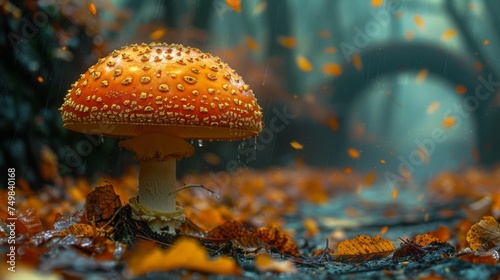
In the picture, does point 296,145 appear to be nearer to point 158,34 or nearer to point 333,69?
point 333,69

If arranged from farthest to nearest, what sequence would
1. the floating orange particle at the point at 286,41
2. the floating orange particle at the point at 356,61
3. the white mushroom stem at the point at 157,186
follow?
the floating orange particle at the point at 356,61
the floating orange particle at the point at 286,41
the white mushroom stem at the point at 157,186

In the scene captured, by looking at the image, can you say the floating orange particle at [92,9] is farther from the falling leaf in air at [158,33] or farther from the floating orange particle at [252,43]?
the floating orange particle at [252,43]

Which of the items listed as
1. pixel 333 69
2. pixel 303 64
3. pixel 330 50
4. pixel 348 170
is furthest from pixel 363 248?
pixel 348 170

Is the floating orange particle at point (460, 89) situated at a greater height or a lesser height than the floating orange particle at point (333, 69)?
lesser

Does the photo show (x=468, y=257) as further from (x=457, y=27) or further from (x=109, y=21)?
(x=457, y=27)

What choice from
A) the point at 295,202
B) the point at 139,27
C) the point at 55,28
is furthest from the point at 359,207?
the point at 55,28

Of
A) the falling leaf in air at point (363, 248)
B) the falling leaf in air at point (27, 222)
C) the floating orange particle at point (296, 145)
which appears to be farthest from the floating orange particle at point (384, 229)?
the floating orange particle at point (296, 145)
